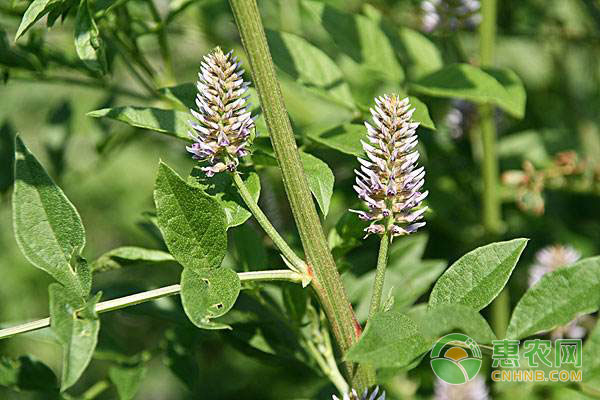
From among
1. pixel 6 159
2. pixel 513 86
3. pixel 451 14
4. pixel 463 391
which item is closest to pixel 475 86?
pixel 513 86

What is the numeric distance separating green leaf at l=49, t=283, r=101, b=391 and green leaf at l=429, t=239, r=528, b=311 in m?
0.29

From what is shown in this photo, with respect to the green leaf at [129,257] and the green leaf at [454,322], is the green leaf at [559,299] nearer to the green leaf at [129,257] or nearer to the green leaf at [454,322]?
the green leaf at [454,322]

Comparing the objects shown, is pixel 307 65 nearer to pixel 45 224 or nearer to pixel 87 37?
pixel 87 37

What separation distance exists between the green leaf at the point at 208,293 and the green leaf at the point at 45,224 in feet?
0.34

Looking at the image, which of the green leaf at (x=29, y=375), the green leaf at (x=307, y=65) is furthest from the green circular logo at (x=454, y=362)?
the green leaf at (x=29, y=375)

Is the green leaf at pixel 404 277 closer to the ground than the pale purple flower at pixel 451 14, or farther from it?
closer to the ground

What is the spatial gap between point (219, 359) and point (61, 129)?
0.64 m

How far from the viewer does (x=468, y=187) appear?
1.37 metres

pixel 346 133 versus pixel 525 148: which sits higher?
pixel 346 133

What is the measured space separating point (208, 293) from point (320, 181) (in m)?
0.15

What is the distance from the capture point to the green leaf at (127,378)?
0.95 m

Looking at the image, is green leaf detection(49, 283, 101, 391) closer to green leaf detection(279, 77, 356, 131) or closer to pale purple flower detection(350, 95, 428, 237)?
pale purple flower detection(350, 95, 428, 237)

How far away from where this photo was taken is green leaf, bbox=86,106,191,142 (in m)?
0.74

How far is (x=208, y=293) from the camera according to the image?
666 mm
